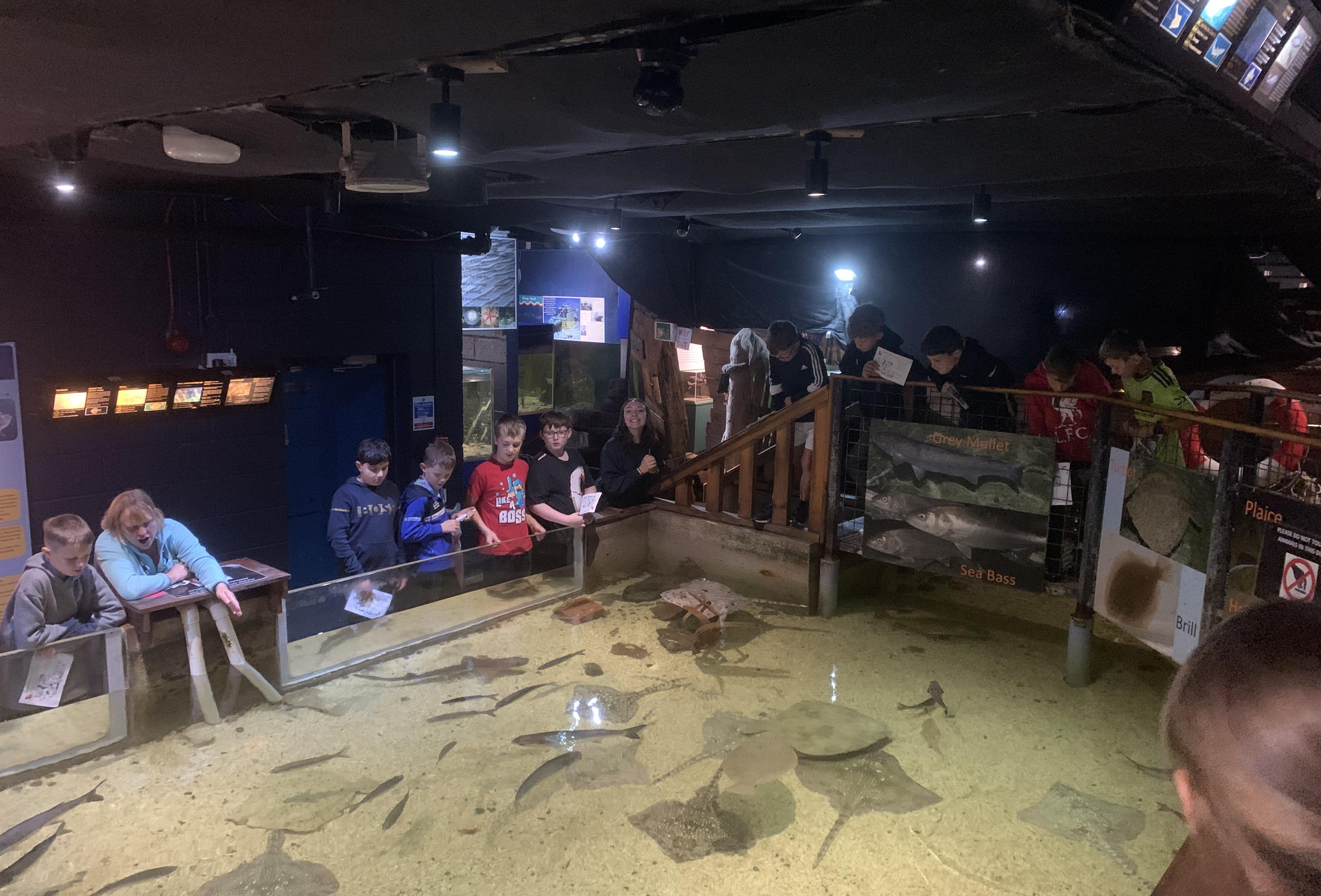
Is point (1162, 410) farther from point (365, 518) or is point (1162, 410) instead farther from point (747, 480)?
point (365, 518)

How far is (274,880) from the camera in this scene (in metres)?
3.62

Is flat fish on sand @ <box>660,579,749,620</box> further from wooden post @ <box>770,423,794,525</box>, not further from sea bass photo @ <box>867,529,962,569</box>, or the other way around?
sea bass photo @ <box>867,529,962,569</box>

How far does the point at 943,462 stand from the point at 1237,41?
3.04m

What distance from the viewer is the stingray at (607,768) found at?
4.41 m

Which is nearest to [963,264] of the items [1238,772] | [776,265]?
[776,265]

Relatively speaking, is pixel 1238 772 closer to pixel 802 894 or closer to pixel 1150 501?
pixel 802 894

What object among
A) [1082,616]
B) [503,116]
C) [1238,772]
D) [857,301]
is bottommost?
[1082,616]

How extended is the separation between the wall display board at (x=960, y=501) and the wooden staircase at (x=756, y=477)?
433mm

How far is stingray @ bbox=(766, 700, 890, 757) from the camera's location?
477 centimetres

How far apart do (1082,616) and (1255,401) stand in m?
1.84

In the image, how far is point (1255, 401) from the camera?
554cm

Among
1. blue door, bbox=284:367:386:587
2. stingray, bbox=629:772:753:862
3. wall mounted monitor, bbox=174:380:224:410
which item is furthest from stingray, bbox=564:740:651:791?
wall mounted monitor, bbox=174:380:224:410

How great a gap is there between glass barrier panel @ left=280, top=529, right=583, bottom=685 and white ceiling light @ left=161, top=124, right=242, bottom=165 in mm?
2553

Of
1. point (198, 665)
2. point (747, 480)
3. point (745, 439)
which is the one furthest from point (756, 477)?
point (198, 665)
